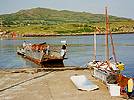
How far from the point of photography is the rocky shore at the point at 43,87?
19625 millimetres

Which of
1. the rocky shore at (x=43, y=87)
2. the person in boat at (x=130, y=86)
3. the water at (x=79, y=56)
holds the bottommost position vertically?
the water at (x=79, y=56)

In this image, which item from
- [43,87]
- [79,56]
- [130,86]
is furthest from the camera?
[79,56]

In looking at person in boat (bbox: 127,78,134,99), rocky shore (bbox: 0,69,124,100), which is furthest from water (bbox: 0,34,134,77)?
person in boat (bbox: 127,78,134,99)

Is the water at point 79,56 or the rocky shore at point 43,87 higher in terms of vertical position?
the rocky shore at point 43,87

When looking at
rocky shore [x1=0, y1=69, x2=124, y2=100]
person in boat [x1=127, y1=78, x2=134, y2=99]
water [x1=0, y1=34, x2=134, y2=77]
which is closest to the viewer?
person in boat [x1=127, y1=78, x2=134, y2=99]

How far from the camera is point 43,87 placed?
22578mm

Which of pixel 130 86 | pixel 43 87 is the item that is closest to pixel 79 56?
pixel 43 87

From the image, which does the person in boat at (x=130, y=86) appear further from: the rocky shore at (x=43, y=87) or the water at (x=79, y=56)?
the water at (x=79, y=56)

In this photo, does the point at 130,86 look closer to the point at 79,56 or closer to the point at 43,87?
the point at 43,87

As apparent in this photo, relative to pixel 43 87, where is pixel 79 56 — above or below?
below

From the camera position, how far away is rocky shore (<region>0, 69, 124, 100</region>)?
64.4ft

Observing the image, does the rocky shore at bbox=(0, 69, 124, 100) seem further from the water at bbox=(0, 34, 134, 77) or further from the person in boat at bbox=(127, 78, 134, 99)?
the water at bbox=(0, 34, 134, 77)

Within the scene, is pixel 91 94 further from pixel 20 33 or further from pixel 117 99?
pixel 20 33

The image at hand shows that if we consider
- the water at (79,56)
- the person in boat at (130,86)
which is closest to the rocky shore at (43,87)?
the person in boat at (130,86)
